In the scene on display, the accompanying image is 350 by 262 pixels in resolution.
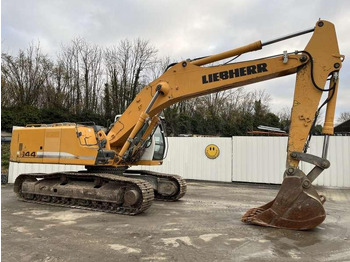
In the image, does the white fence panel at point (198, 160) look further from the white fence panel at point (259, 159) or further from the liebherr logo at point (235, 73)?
the liebherr logo at point (235, 73)

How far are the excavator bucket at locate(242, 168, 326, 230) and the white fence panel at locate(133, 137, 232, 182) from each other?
832 centimetres

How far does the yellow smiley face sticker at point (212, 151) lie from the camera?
14391mm

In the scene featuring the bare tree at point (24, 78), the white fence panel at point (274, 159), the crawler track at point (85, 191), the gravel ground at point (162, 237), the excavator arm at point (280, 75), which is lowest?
the gravel ground at point (162, 237)

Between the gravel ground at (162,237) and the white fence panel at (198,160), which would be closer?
the gravel ground at (162,237)

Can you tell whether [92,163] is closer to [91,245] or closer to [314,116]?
[91,245]

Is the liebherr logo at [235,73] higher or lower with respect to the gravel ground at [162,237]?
higher

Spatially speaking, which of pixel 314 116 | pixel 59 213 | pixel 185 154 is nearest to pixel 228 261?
pixel 314 116

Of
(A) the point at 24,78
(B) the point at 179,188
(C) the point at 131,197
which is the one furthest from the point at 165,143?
(A) the point at 24,78

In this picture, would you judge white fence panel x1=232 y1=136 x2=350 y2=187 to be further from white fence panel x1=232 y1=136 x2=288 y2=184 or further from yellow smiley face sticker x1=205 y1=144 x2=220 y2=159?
yellow smiley face sticker x1=205 y1=144 x2=220 y2=159

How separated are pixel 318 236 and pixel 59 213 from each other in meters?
5.57

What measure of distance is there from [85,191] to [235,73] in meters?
4.64

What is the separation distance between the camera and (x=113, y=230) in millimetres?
5812

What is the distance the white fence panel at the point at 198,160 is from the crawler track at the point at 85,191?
657cm

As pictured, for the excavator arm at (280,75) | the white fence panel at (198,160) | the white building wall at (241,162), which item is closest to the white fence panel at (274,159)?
the white building wall at (241,162)
